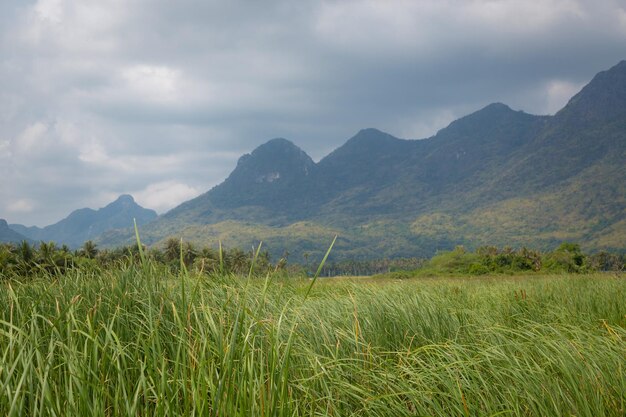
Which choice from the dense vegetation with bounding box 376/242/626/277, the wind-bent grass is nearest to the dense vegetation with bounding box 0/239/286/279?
the wind-bent grass

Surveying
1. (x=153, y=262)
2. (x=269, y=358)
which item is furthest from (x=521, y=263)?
(x=269, y=358)

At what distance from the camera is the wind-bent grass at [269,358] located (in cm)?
279

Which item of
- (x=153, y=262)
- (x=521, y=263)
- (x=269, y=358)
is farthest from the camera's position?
(x=521, y=263)

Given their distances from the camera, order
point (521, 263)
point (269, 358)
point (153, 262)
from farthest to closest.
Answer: point (521, 263) → point (153, 262) → point (269, 358)

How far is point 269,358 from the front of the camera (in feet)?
12.3

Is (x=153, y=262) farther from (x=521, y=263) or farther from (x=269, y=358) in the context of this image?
(x=521, y=263)

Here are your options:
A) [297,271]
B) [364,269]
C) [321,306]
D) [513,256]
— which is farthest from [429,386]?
[364,269]

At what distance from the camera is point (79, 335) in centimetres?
380

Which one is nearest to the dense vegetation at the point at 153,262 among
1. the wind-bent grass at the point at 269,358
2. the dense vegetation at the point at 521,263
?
the wind-bent grass at the point at 269,358

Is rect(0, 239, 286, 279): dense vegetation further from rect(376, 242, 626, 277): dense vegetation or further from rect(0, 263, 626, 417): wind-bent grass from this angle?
rect(376, 242, 626, 277): dense vegetation

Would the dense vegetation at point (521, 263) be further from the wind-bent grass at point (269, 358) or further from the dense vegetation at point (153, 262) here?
the wind-bent grass at point (269, 358)

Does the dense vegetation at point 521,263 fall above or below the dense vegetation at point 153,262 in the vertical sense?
below

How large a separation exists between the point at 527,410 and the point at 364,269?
18354 cm

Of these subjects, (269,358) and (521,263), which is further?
(521,263)
